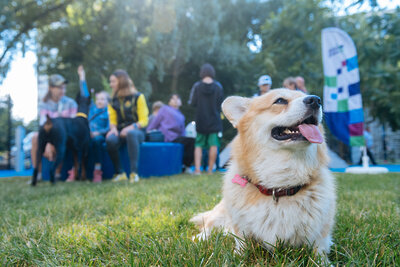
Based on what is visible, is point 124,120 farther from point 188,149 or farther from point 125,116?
point 188,149

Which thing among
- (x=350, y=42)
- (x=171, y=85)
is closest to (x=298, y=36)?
(x=350, y=42)

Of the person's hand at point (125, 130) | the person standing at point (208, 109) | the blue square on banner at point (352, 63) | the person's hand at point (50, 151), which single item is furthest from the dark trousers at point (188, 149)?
the blue square on banner at point (352, 63)

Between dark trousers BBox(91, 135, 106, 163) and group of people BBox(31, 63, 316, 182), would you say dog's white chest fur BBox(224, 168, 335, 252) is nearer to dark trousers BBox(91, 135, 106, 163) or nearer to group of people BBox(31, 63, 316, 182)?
group of people BBox(31, 63, 316, 182)

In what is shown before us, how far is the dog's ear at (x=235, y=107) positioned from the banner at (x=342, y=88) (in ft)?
16.7

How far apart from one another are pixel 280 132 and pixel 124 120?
392 centimetres

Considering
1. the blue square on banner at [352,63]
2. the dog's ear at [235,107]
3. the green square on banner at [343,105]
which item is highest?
the blue square on banner at [352,63]

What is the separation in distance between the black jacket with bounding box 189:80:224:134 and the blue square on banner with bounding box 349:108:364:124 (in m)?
3.02

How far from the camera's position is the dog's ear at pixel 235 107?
6.41 feet

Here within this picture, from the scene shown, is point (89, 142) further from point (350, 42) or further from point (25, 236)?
point (350, 42)

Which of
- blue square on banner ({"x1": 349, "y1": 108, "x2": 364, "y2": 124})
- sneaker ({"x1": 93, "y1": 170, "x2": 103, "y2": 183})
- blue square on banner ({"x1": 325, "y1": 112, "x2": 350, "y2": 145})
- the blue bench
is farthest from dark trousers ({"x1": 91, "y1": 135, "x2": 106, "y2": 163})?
blue square on banner ({"x1": 349, "y1": 108, "x2": 364, "y2": 124})

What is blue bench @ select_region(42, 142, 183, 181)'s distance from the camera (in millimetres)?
5750

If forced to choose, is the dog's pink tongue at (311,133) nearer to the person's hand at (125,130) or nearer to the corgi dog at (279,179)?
the corgi dog at (279,179)

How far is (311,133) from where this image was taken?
160cm

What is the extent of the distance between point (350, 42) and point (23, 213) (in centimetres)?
682
